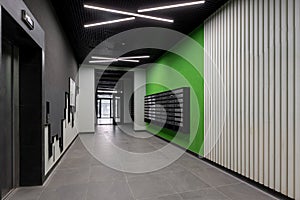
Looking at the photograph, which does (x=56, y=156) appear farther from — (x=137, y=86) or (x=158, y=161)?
(x=137, y=86)

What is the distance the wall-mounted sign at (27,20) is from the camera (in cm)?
231

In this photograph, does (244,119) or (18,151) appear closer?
(18,151)

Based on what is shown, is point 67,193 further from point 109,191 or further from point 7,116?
point 7,116

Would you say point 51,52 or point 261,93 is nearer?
point 261,93

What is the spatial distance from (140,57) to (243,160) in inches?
220

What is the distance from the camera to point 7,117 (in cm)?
278

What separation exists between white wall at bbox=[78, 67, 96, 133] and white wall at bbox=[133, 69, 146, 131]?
224 centimetres

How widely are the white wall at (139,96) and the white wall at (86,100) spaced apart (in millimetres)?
2241
